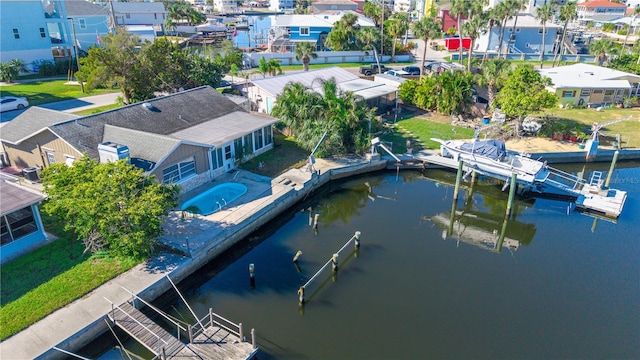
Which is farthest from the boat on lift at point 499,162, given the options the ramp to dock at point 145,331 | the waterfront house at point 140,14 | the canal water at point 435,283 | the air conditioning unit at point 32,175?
the waterfront house at point 140,14

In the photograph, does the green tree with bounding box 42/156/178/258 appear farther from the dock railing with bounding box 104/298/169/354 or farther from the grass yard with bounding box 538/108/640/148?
the grass yard with bounding box 538/108/640/148

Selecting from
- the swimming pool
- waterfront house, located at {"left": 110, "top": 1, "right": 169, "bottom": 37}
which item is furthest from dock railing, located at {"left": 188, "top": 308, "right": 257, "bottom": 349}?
waterfront house, located at {"left": 110, "top": 1, "right": 169, "bottom": 37}

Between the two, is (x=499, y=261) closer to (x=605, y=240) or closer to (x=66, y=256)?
(x=605, y=240)

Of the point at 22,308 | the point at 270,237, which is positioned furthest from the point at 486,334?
the point at 22,308

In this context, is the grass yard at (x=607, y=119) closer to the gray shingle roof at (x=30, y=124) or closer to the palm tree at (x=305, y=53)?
the palm tree at (x=305, y=53)

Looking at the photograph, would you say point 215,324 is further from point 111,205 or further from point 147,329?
point 111,205

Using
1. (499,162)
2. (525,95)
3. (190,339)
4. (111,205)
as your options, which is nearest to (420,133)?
(525,95)
